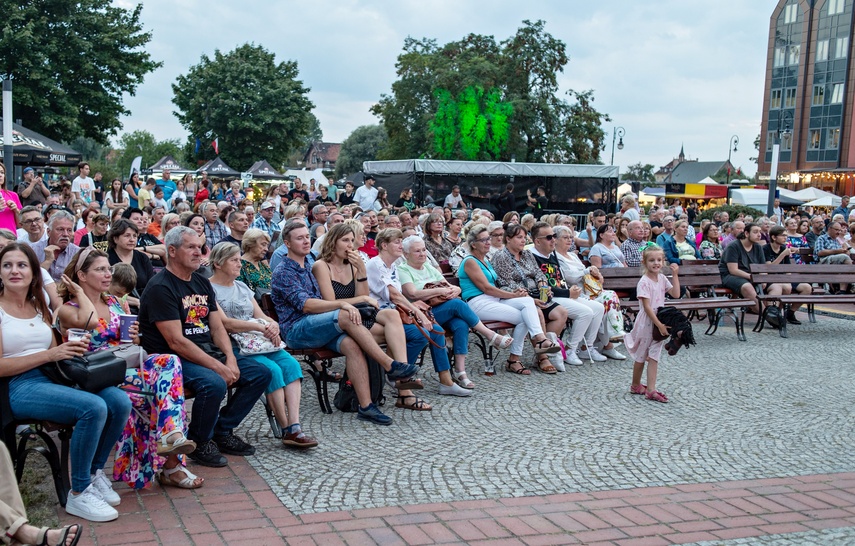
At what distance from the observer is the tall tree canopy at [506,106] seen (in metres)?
44.4

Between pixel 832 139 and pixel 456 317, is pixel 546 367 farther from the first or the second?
pixel 832 139

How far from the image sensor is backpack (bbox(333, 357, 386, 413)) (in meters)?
6.09

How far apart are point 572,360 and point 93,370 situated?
5317mm

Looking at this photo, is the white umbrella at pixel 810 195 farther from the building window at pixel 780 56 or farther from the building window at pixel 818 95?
the building window at pixel 780 56

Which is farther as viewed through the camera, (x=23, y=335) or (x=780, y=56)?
(x=780, y=56)

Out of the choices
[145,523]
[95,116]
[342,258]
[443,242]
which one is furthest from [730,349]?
[95,116]

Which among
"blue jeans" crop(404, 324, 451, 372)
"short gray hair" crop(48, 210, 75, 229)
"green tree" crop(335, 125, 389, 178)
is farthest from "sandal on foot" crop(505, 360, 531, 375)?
"green tree" crop(335, 125, 389, 178)

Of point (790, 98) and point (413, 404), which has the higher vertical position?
point (790, 98)

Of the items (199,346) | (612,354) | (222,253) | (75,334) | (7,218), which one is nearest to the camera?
(75,334)

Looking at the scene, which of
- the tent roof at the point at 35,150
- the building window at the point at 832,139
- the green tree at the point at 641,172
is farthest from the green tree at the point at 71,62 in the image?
the green tree at the point at 641,172

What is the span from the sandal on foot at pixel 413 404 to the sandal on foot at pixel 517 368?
1704mm

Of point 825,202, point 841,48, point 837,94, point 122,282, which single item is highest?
point 841,48

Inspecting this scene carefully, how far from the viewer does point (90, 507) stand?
3.95 meters

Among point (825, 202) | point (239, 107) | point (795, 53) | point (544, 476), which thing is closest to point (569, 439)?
point (544, 476)
